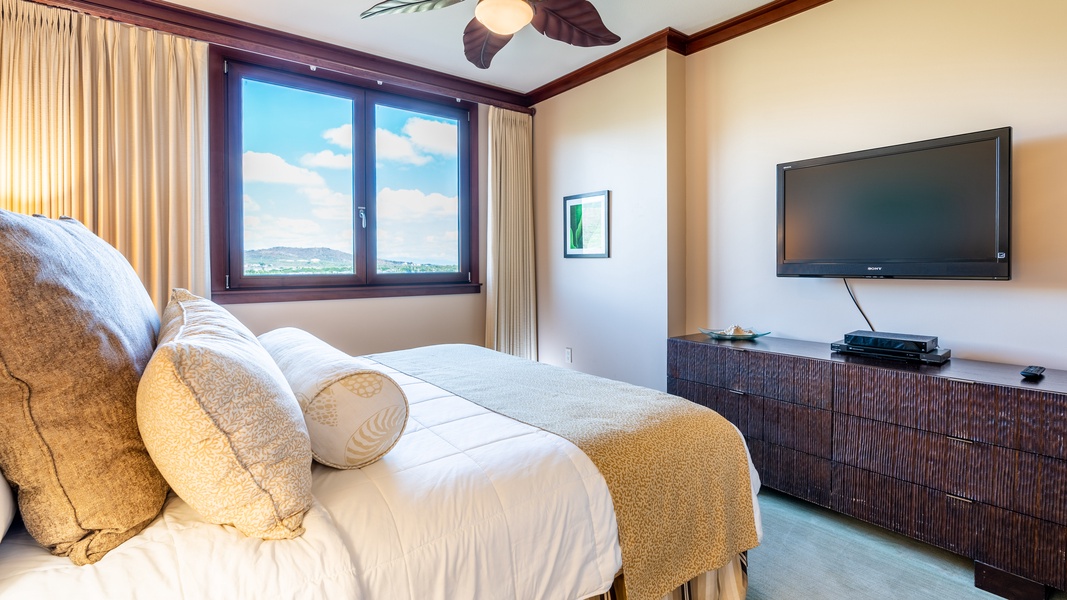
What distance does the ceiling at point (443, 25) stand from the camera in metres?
2.90

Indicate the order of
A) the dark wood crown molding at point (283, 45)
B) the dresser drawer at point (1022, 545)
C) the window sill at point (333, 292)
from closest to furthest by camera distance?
the dresser drawer at point (1022, 545), the dark wood crown molding at point (283, 45), the window sill at point (333, 292)

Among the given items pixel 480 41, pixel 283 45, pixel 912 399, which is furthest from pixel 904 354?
pixel 283 45

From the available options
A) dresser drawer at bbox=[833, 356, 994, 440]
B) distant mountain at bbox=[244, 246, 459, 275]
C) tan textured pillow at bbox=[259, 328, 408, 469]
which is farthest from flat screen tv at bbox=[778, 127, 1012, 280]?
distant mountain at bbox=[244, 246, 459, 275]

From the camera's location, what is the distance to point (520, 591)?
1.14m

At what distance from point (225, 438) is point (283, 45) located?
3171mm

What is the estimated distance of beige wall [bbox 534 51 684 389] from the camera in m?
3.38

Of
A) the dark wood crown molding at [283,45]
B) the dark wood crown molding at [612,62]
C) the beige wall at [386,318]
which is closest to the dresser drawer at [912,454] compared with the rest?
the dark wood crown molding at [612,62]

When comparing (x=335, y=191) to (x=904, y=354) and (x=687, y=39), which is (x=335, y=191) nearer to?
(x=687, y=39)

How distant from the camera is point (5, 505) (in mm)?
828

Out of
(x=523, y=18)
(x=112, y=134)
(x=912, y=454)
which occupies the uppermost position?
(x=523, y=18)

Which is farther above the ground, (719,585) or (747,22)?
(747,22)

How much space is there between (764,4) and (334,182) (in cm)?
289

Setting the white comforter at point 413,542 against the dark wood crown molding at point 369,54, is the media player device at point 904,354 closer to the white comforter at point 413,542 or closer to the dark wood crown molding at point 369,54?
the white comforter at point 413,542

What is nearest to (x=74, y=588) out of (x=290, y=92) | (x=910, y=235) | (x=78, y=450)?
(x=78, y=450)
